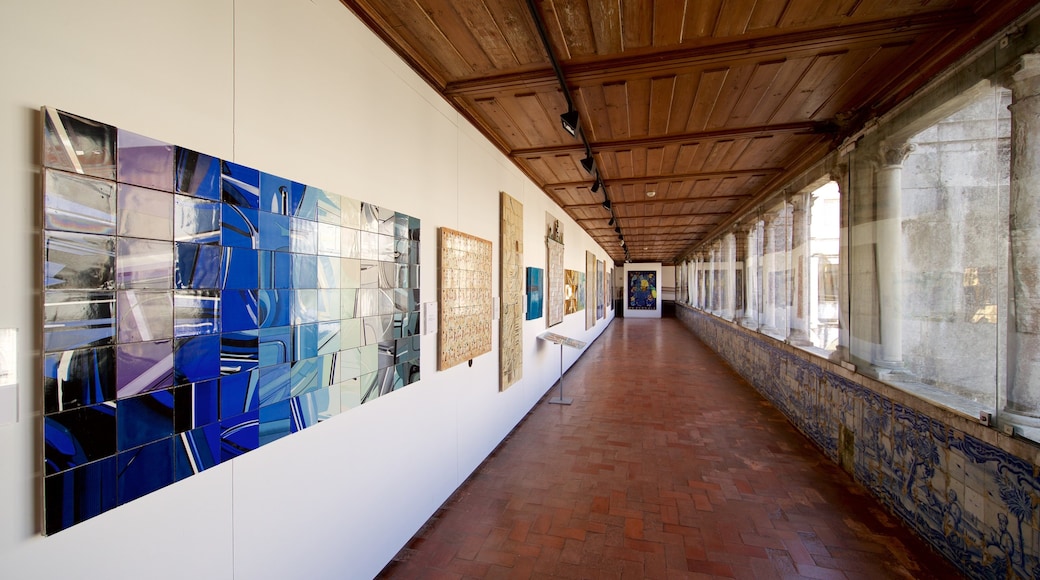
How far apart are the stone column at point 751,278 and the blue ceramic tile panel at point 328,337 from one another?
23.8ft

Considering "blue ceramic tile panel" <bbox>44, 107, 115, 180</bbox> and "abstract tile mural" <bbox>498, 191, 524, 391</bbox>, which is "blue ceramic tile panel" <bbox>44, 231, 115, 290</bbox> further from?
"abstract tile mural" <bbox>498, 191, 524, 391</bbox>

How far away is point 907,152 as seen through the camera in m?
2.96

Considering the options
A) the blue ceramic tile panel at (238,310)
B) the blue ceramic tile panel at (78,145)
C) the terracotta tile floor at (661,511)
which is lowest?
the terracotta tile floor at (661,511)

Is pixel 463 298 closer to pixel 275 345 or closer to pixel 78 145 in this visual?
pixel 275 345

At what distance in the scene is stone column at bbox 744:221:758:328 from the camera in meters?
7.24

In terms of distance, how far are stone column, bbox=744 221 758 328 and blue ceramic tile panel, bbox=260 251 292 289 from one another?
750cm

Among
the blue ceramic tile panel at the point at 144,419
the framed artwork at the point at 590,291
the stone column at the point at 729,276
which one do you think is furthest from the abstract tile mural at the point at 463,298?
the stone column at the point at 729,276

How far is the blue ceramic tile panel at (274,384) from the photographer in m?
1.50

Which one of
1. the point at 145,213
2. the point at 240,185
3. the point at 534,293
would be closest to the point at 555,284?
the point at 534,293

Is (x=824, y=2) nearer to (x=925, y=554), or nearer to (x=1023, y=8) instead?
(x=1023, y=8)

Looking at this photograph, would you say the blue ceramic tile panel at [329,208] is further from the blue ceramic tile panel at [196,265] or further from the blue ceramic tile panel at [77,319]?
the blue ceramic tile panel at [77,319]

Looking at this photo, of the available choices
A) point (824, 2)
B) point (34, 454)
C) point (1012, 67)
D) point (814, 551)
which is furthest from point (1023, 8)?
point (34, 454)

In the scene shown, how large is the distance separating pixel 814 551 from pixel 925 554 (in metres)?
0.68

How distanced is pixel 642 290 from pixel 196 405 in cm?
2005
